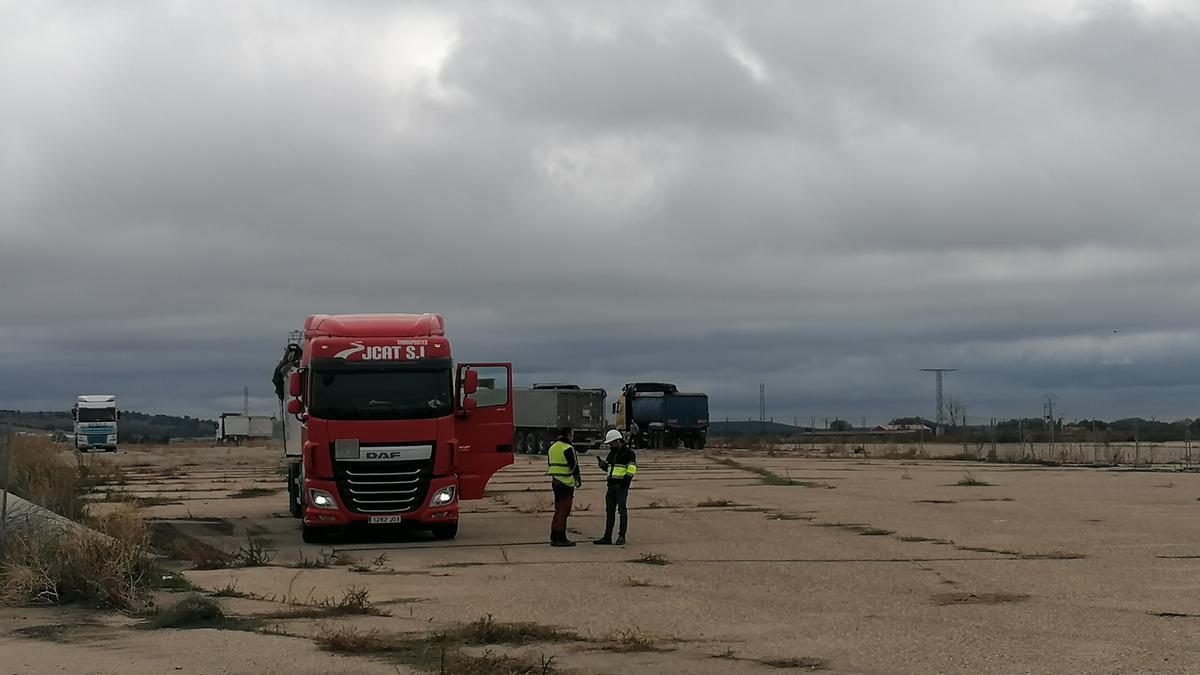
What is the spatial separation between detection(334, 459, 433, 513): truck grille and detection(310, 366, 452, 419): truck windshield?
2.48ft

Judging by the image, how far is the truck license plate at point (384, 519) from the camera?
21250 millimetres

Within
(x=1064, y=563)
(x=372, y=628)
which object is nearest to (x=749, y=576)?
(x=1064, y=563)

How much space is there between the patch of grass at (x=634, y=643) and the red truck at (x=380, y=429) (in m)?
9.85

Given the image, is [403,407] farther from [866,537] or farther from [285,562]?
[866,537]

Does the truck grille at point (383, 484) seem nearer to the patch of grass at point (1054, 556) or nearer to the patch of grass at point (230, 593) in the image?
the patch of grass at point (230, 593)

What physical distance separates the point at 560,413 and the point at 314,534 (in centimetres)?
4111

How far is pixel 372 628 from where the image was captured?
12422 millimetres

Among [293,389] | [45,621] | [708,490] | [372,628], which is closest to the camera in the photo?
[372,628]

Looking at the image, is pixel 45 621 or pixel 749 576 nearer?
pixel 45 621

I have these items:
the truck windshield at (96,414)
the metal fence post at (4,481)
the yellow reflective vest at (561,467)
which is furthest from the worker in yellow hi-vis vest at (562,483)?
the truck windshield at (96,414)

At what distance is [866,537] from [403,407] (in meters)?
7.48

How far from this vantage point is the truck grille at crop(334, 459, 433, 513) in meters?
21.2

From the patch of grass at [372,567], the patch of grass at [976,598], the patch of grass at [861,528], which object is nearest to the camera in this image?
the patch of grass at [976,598]

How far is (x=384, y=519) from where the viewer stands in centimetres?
2125
